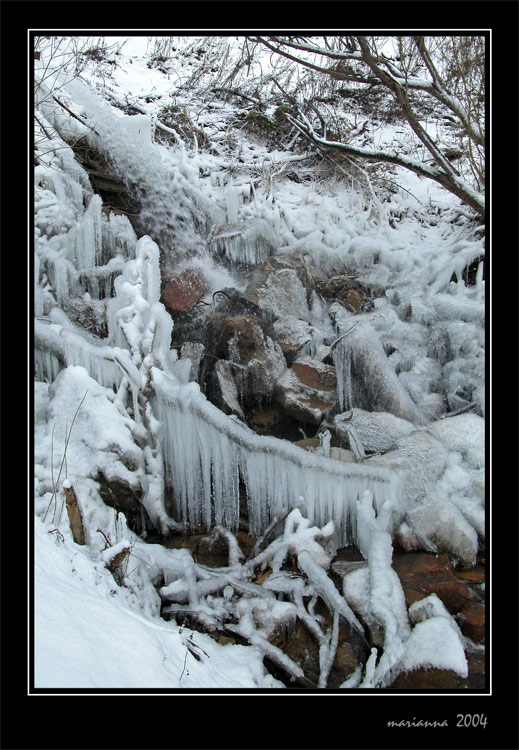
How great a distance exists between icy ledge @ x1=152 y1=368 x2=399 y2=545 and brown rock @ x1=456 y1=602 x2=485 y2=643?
1.96ft

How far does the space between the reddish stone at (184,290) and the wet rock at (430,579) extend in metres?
2.52

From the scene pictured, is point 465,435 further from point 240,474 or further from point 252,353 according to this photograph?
point 252,353

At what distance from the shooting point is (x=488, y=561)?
5.93ft

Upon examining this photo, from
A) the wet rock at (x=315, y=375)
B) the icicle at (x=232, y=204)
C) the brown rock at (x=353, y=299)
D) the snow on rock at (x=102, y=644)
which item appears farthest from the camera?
the icicle at (x=232, y=204)

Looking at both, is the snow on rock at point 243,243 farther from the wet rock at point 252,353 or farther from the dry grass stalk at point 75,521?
the dry grass stalk at point 75,521

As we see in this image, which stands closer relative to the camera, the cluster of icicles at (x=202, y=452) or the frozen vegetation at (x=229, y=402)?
the frozen vegetation at (x=229, y=402)

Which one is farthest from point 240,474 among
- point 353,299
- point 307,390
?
point 353,299

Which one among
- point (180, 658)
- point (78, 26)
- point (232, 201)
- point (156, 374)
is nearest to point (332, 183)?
point (232, 201)

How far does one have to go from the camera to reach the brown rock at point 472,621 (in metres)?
2.04

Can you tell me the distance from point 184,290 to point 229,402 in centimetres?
119

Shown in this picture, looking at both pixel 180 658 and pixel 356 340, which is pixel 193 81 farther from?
pixel 180 658

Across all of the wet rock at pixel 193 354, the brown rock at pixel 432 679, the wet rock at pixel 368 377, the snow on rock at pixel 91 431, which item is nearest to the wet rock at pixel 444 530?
the brown rock at pixel 432 679

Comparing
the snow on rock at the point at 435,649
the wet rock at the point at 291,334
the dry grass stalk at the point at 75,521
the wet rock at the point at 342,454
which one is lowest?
the snow on rock at the point at 435,649

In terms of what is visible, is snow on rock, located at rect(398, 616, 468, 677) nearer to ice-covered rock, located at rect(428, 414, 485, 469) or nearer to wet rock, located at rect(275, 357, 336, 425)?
ice-covered rock, located at rect(428, 414, 485, 469)
